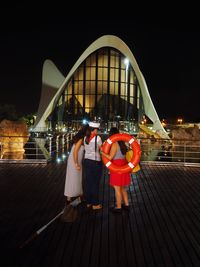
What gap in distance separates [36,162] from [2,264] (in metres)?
5.90

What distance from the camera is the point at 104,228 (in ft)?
12.1

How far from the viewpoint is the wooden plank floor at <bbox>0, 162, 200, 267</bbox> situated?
2.91 metres

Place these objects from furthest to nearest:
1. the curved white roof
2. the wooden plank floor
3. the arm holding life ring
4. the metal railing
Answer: the curved white roof < the metal railing < the arm holding life ring < the wooden plank floor

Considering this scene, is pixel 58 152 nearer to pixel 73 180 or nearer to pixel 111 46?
pixel 73 180

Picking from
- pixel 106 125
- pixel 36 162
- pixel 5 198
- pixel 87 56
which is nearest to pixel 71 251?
pixel 5 198

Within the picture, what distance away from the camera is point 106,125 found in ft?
88.9

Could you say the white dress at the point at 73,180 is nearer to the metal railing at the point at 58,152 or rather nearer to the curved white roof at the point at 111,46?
the metal railing at the point at 58,152

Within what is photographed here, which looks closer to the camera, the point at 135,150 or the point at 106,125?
the point at 135,150

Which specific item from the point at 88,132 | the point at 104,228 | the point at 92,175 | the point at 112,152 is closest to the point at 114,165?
the point at 112,152

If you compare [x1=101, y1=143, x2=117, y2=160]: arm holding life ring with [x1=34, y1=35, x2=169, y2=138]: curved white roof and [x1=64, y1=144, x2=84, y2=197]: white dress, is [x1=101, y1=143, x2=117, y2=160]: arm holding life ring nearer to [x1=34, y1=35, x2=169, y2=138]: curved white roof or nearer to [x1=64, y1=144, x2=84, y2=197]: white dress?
[x1=64, y1=144, x2=84, y2=197]: white dress

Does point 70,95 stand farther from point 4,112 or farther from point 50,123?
point 4,112

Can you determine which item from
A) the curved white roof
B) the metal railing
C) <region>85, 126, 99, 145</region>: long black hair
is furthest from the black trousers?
the curved white roof

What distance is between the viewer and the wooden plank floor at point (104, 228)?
2.91 meters

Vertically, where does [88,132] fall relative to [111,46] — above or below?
below
